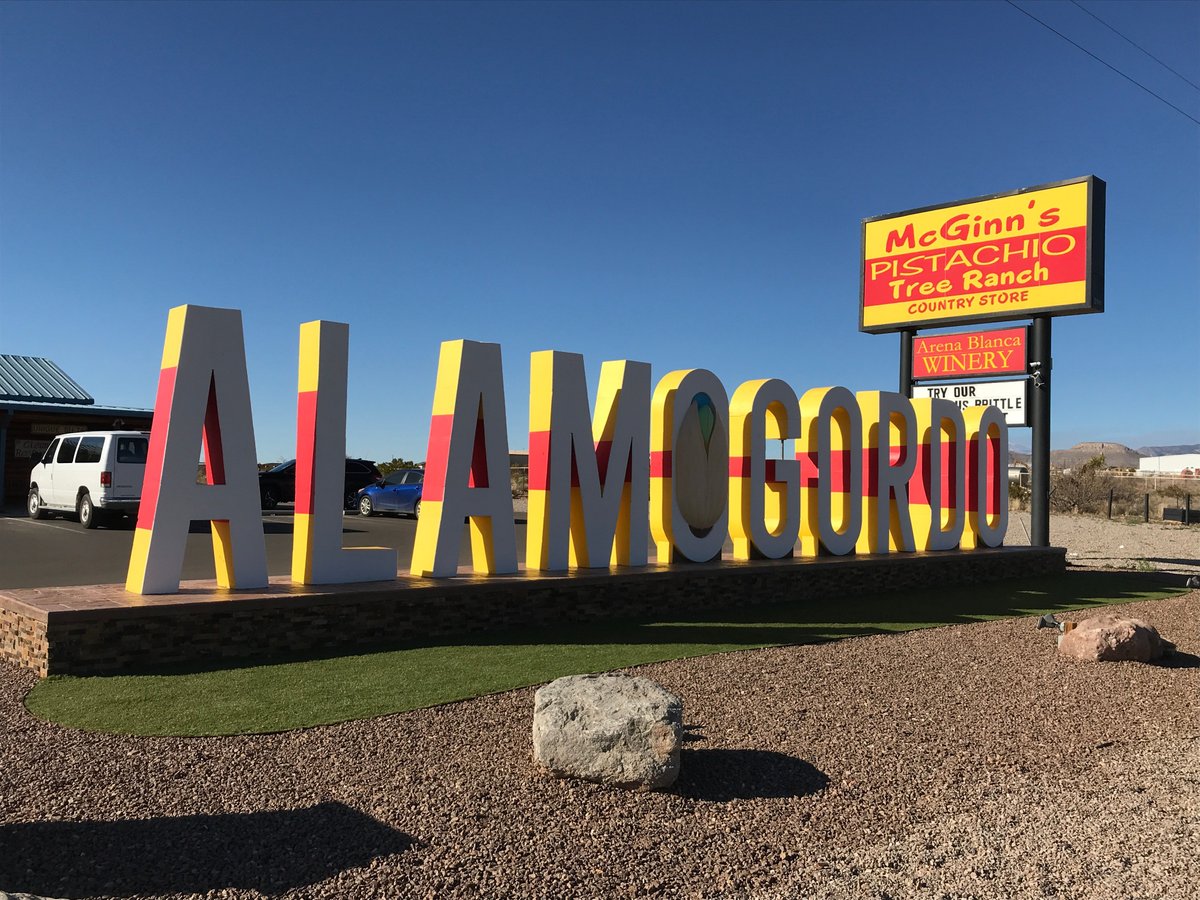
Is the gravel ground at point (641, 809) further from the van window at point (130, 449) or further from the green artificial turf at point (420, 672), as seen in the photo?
the van window at point (130, 449)

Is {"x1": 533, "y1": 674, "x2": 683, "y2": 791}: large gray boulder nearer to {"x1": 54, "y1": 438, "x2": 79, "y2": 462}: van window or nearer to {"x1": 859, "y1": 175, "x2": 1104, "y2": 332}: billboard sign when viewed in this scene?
{"x1": 859, "y1": 175, "x2": 1104, "y2": 332}: billboard sign

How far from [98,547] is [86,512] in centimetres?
366

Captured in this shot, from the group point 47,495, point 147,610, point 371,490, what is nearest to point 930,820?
point 147,610

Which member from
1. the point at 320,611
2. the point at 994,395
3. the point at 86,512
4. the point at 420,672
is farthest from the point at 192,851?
the point at 994,395

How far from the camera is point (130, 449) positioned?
17.8 meters

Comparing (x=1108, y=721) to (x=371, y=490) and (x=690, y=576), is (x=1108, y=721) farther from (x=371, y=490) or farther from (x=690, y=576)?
(x=371, y=490)

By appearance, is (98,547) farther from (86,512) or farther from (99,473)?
(86,512)

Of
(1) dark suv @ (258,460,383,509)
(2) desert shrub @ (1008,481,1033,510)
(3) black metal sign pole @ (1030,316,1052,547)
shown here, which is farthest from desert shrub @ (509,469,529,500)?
(3) black metal sign pole @ (1030,316,1052,547)

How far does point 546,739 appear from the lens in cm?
508

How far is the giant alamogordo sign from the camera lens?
8320 millimetres

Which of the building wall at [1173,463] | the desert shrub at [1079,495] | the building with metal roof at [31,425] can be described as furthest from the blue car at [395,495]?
the building wall at [1173,463]

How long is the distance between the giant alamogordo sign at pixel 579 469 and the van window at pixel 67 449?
38.0ft

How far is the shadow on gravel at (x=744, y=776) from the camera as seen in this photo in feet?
16.4

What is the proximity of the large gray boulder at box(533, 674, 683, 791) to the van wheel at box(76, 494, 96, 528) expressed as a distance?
1585 centimetres
